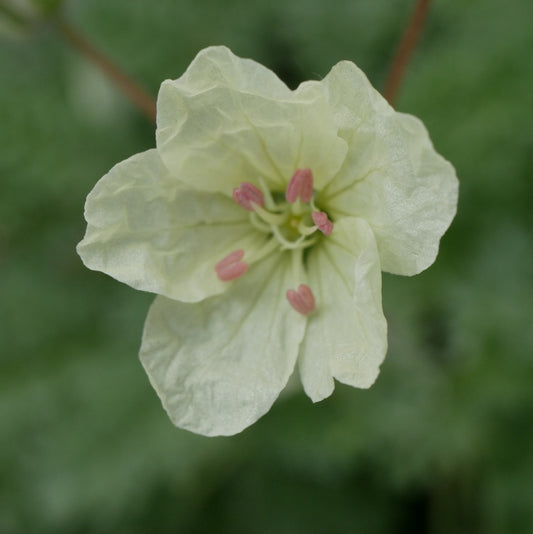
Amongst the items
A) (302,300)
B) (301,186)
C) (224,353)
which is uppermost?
(301,186)

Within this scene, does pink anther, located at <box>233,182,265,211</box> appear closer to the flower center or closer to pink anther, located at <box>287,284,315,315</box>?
the flower center

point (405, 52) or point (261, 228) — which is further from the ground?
point (405, 52)

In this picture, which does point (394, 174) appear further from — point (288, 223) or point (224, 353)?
point (224, 353)

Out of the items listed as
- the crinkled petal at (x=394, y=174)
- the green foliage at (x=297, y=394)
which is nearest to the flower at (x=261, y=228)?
the crinkled petal at (x=394, y=174)

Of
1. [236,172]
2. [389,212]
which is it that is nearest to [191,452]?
[236,172]

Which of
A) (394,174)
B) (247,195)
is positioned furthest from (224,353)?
(394,174)

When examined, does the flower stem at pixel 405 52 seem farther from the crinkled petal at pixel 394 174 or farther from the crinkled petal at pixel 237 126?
the crinkled petal at pixel 394 174
